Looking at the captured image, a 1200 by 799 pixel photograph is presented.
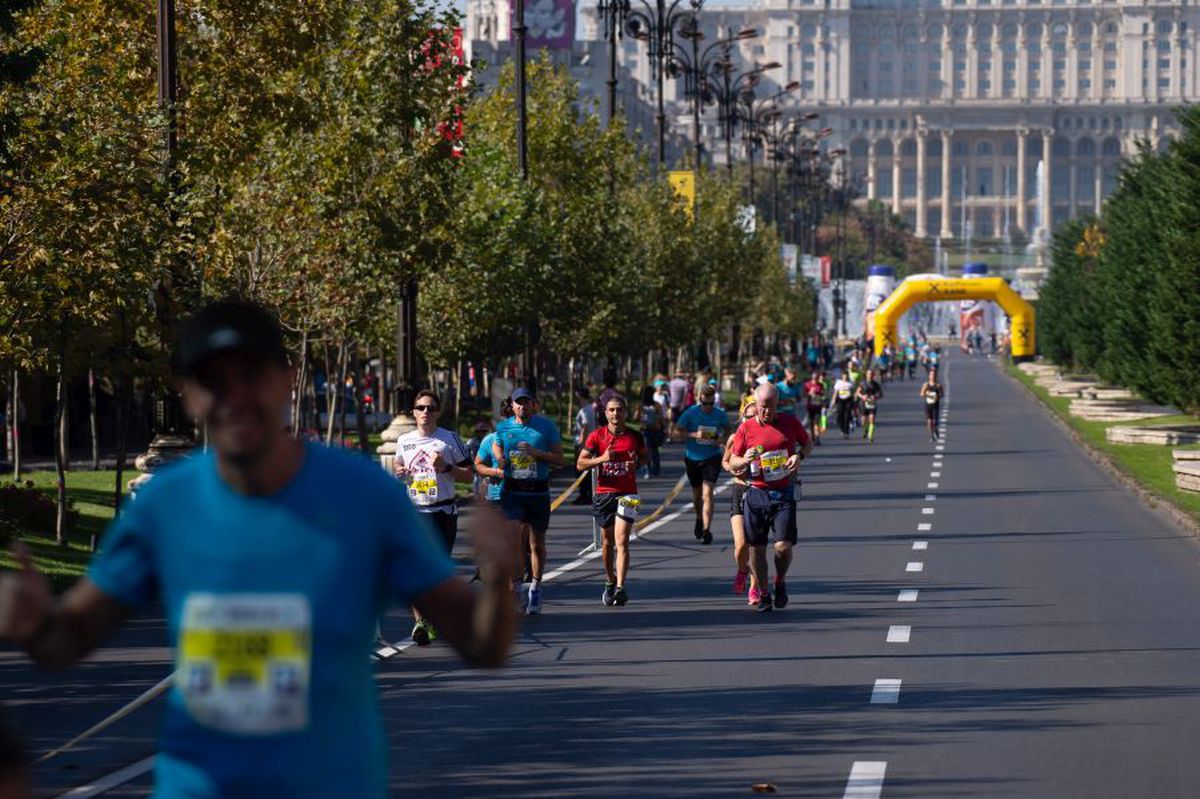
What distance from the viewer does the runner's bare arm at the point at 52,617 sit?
4.84 m

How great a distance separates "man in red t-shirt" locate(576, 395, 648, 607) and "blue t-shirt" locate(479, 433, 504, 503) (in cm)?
79

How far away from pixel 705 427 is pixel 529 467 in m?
7.80

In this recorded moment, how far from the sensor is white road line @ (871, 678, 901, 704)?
Result: 1345 cm

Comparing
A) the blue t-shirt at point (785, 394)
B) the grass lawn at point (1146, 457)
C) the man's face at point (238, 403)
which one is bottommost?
the grass lawn at point (1146, 457)

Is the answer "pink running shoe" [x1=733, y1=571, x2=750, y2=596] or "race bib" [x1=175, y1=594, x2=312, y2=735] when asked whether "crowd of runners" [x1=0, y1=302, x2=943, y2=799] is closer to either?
"race bib" [x1=175, y1=594, x2=312, y2=735]

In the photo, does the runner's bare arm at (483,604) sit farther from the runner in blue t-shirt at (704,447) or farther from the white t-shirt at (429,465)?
the runner in blue t-shirt at (704,447)

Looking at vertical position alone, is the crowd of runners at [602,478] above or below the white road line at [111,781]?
above

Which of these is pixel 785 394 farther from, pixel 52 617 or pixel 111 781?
pixel 52 617

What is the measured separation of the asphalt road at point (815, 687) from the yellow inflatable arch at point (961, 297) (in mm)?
80899

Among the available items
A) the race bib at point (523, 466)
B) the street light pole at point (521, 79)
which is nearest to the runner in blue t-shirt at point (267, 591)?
the race bib at point (523, 466)

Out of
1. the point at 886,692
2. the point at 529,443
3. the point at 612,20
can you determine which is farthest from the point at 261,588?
the point at 612,20

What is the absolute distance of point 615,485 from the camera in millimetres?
19234

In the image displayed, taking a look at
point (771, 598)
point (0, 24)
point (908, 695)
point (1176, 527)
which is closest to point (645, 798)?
point (908, 695)

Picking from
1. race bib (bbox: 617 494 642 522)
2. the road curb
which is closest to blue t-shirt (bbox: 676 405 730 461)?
the road curb
